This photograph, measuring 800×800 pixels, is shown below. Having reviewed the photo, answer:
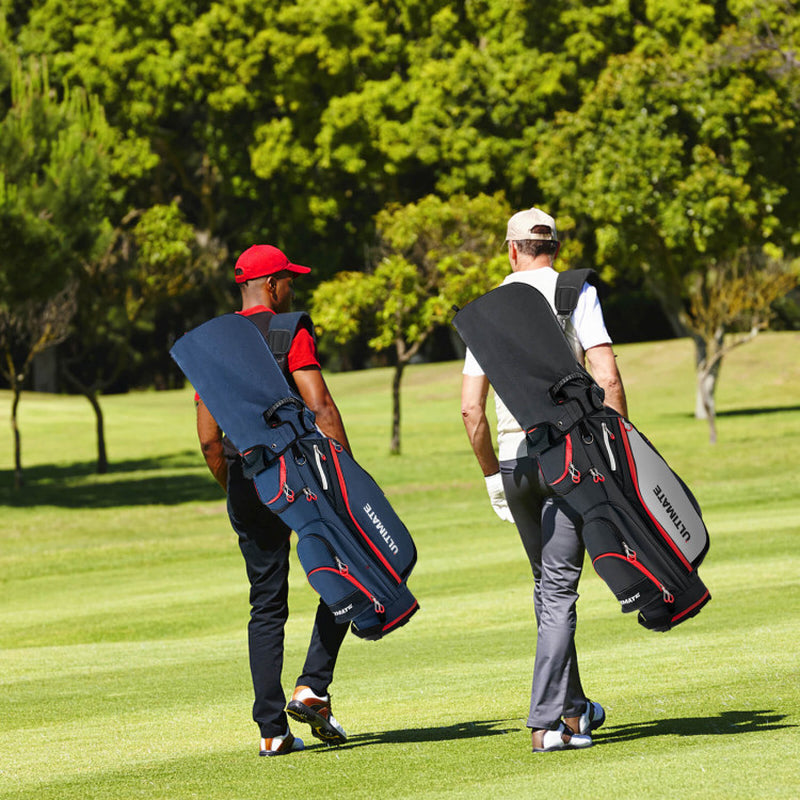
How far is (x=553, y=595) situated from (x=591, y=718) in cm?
65

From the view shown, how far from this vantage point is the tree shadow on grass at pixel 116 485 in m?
29.7

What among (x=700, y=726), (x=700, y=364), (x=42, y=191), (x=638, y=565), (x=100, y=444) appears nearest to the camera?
(x=638, y=565)

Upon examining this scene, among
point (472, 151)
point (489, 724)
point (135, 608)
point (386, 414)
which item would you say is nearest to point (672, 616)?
point (489, 724)

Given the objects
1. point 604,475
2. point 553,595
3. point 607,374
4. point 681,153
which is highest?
point 681,153

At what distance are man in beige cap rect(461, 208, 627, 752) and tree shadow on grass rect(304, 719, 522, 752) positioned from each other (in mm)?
554

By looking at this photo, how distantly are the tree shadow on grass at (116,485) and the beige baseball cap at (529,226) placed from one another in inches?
915

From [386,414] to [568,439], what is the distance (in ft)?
137

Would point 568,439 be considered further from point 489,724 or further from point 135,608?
point 135,608

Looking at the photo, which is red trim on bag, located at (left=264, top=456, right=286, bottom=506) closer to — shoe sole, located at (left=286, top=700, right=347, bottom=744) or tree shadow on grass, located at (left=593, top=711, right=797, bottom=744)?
shoe sole, located at (left=286, top=700, right=347, bottom=744)

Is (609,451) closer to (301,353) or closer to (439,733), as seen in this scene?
(301,353)

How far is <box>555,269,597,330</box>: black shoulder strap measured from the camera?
578 centimetres

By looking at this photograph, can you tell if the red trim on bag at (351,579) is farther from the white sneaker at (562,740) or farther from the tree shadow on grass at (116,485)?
the tree shadow on grass at (116,485)

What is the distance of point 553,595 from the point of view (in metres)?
5.84

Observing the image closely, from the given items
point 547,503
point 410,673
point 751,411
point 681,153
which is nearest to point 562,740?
point 547,503
